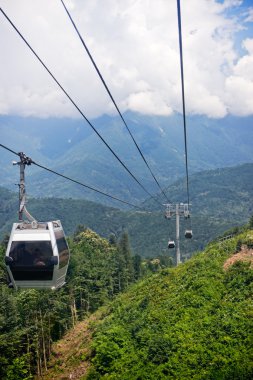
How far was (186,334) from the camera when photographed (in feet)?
95.3

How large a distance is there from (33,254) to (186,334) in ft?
53.4

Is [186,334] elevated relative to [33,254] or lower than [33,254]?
lower

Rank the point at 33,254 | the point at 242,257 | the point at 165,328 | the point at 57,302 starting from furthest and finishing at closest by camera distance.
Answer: the point at 57,302, the point at 242,257, the point at 165,328, the point at 33,254

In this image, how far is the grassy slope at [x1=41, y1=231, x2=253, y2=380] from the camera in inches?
1020

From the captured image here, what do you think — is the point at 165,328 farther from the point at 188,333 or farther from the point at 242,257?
the point at 242,257

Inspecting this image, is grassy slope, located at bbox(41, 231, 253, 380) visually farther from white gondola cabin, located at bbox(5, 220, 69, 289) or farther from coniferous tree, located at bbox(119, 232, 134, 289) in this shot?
coniferous tree, located at bbox(119, 232, 134, 289)

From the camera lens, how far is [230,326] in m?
27.9

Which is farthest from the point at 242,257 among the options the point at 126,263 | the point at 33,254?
the point at 126,263

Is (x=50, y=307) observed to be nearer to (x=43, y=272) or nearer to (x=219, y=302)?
(x=219, y=302)

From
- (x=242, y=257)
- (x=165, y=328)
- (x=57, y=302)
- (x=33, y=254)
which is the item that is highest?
(x=33, y=254)

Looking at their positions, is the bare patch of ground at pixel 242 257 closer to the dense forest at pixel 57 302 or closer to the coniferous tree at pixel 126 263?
the dense forest at pixel 57 302

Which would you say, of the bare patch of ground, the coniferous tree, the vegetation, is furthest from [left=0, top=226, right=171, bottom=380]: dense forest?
the bare patch of ground

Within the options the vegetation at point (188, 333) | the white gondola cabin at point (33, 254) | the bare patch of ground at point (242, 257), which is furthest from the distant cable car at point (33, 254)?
the bare patch of ground at point (242, 257)

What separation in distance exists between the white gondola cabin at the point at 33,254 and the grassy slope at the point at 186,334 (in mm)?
12702
